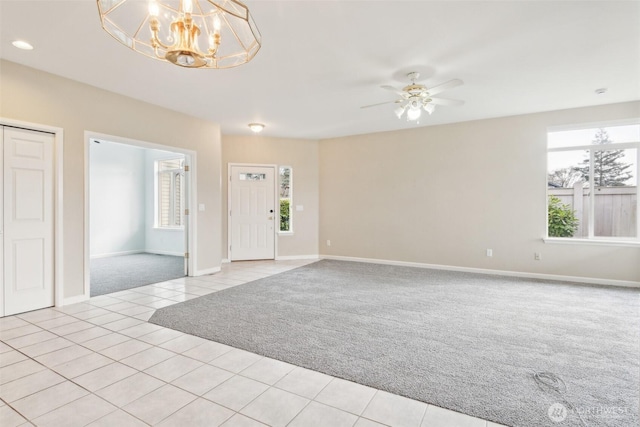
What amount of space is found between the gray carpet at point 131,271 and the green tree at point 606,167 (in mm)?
6937

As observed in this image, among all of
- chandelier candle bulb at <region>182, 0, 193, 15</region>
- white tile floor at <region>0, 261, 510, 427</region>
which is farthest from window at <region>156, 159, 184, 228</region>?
chandelier candle bulb at <region>182, 0, 193, 15</region>

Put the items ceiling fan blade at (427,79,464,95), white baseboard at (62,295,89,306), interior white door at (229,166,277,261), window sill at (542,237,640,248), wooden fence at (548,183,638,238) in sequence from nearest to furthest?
1. ceiling fan blade at (427,79,464,95)
2. white baseboard at (62,295,89,306)
3. window sill at (542,237,640,248)
4. wooden fence at (548,183,638,238)
5. interior white door at (229,166,277,261)

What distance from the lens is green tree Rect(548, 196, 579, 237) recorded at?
5008 millimetres

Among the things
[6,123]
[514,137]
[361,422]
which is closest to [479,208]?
[514,137]

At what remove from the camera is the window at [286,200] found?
705 centimetres

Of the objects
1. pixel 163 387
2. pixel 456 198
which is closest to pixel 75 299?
pixel 163 387

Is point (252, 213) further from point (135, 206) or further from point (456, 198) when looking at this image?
point (456, 198)

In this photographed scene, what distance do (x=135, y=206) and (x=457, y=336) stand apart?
8.05 meters

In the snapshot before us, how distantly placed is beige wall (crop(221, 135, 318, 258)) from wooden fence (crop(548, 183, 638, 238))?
4569 millimetres

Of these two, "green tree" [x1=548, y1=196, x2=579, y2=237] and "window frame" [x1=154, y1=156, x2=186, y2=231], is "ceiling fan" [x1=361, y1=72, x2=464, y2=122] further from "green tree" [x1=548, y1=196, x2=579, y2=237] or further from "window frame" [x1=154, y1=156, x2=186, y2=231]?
"window frame" [x1=154, y1=156, x2=186, y2=231]

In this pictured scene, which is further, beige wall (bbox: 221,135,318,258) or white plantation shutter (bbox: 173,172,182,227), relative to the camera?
white plantation shutter (bbox: 173,172,182,227)

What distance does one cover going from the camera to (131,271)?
573 cm

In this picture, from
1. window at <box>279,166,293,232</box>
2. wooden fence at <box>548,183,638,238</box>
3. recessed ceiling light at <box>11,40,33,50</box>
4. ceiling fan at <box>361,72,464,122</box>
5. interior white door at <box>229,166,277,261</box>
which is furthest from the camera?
window at <box>279,166,293,232</box>

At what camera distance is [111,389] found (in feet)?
6.59
